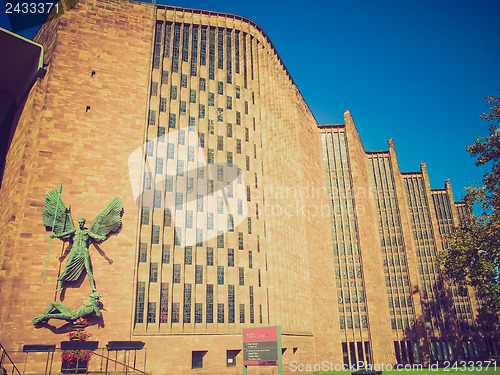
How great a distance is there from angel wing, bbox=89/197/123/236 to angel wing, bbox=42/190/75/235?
70.0 inches

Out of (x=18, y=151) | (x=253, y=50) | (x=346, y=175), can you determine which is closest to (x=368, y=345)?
(x=346, y=175)

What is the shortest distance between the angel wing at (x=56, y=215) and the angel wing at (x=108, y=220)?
1777 mm

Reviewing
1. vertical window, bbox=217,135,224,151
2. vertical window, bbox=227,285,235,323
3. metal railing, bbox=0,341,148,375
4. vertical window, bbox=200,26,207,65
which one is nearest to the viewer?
metal railing, bbox=0,341,148,375

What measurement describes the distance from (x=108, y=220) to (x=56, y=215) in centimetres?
391

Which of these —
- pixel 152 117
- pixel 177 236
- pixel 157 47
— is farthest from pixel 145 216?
pixel 157 47

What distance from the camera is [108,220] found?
33094 millimetres

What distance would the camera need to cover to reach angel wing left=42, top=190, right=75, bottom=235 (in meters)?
31.1

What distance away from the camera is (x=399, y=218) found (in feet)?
251

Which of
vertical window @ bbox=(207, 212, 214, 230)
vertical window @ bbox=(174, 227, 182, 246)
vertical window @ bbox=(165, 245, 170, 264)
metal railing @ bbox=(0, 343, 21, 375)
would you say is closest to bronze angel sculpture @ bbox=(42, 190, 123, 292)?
metal railing @ bbox=(0, 343, 21, 375)

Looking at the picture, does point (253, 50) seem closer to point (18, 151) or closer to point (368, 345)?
point (18, 151)

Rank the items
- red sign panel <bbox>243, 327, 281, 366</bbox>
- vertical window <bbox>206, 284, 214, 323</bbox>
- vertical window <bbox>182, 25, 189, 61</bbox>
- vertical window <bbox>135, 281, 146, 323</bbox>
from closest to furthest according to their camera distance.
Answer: red sign panel <bbox>243, 327, 281, 366</bbox>
vertical window <bbox>135, 281, 146, 323</bbox>
vertical window <bbox>206, 284, 214, 323</bbox>
vertical window <bbox>182, 25, 189, 61</bbox>

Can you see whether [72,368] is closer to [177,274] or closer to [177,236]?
[177,274]

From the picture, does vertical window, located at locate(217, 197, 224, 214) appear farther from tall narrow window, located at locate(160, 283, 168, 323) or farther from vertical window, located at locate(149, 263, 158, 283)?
tall narrow window, located at locate(160, 283, 168, 323)

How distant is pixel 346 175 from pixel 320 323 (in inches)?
1024
